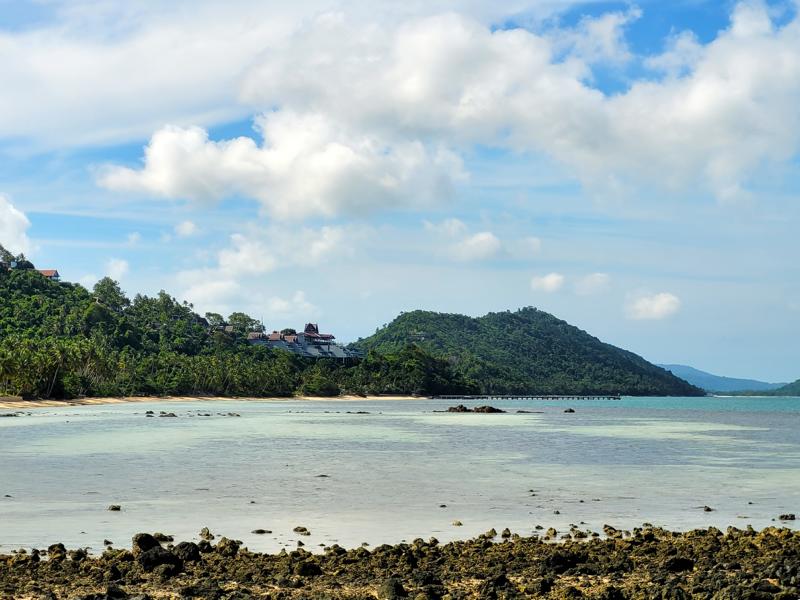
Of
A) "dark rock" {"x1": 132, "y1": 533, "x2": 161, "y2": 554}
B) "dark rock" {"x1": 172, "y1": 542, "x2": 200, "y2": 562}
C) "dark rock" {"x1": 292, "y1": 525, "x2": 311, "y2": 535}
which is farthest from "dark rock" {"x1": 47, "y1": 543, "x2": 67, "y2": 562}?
"dark rock" {"x1": 292, "y1": 525, "x2": 311, "y2": 535}

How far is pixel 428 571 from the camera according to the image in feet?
54.7

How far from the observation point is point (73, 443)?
181 ft

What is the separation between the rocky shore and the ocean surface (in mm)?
2313

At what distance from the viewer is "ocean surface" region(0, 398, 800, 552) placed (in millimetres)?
23125

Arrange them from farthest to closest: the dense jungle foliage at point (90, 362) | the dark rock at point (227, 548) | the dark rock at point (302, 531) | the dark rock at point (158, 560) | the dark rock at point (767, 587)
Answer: the dense jungle foliage at point (90, 362) < the dark rock at point (302, 531) < the dark rock at point (227, 548) < the dark rock at point (158, 560) < the dark rock at point (767, 587)

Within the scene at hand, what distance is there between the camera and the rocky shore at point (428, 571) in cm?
1477

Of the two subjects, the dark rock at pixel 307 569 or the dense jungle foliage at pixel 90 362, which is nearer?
the dark rock at pixel 307 569

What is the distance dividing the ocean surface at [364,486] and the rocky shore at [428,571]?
231 cm

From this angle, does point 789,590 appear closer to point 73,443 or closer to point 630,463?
point 630,463

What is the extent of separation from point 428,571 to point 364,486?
53.8 feet

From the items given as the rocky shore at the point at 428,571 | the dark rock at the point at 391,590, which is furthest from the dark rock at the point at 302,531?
the dark rock at the point at 391,590

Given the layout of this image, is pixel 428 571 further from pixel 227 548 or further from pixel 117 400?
pixel 117 400

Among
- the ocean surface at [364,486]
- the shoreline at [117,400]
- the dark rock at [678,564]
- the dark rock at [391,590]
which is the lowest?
the shoreline at [117,400]

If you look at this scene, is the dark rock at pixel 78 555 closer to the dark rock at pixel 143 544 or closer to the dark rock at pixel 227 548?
the dark rock at pixel 143 544
